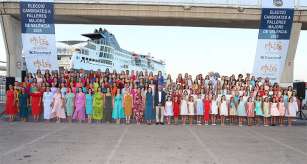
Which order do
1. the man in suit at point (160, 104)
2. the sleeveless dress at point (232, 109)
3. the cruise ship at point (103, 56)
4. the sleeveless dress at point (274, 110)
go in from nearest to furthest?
the man in suit at point (160, 104)
the sleeveless dress at point (232, 109)
the sleeveless dress at point (274, 110)
the cruise ship at point (103, 56)

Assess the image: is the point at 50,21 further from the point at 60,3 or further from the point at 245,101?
the point at 245,101

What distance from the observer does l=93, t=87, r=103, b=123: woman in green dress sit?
18250 mm

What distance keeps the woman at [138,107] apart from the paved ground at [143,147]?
3.40m

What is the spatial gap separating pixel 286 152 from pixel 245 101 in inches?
330

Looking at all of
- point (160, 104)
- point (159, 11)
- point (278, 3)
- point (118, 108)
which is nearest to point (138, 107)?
point (118, 108)

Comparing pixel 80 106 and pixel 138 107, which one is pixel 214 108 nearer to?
pixel 138 107

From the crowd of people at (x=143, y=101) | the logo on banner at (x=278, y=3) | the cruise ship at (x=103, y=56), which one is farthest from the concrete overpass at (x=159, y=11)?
the cruise ship at (x=103, y=56)

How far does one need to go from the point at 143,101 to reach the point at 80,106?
263 cm

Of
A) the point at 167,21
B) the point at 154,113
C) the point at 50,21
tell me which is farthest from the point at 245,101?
the point at 50,21

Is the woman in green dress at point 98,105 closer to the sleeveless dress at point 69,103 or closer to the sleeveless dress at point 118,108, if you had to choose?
the sleeveless dress at point 118,108

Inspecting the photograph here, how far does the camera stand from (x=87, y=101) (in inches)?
725

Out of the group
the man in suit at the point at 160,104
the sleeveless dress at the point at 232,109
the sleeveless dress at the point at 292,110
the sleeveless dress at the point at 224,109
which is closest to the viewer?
the man in suit at the point at 160,104

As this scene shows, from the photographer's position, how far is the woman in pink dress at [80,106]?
18328 mm

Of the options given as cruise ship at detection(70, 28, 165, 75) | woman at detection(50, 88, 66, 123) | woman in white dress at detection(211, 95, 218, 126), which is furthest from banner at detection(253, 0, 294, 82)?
cruise ship at detection(70, 28, 165, 75)
